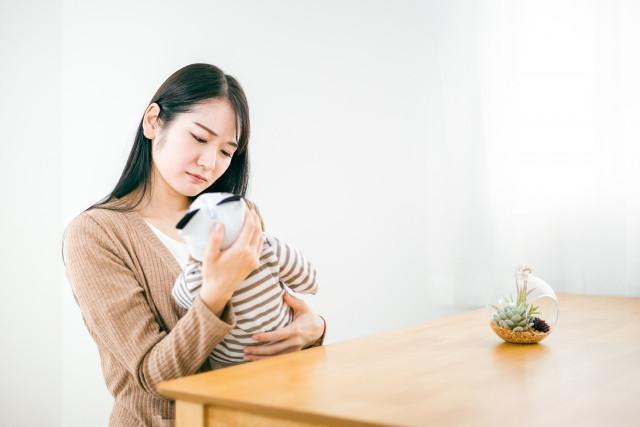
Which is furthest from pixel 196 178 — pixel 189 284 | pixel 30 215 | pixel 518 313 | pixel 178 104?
pixel 30 215

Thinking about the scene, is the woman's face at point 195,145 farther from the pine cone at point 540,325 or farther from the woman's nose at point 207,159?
the pine cone at point 540,325

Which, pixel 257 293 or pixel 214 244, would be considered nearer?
pixel 214 244

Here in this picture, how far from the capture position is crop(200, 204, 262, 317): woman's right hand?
3.37 feet

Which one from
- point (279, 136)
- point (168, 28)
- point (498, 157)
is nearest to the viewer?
point (498, 157)

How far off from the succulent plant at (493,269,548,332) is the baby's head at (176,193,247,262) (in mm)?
493

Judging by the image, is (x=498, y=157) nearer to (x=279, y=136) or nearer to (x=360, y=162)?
(x=360, y=162)

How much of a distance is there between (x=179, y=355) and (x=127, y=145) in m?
1.62

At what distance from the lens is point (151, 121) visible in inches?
52.5

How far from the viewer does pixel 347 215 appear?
2.18 metres

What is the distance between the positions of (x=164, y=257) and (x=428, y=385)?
1.93 ft

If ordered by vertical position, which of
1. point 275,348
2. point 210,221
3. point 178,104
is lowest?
point 275,348

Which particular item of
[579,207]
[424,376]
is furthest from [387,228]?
[424,376]

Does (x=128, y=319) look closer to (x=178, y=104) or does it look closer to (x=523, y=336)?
(x=178, y=104)

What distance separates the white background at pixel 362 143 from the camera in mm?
1846
